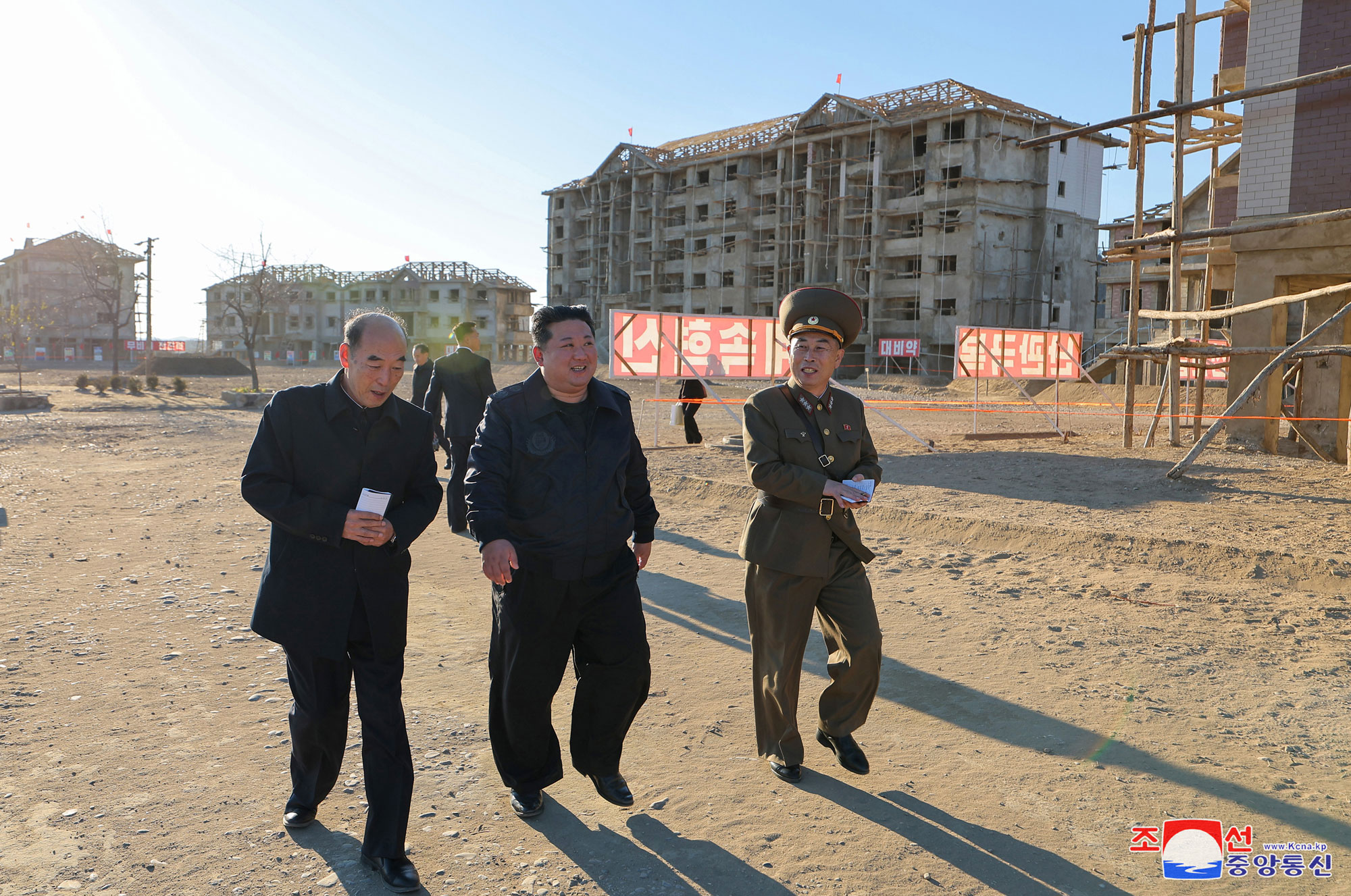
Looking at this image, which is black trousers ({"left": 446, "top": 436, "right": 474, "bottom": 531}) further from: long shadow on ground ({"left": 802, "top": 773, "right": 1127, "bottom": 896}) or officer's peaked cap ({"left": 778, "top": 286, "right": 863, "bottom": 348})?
long shadow on ground ({"left": 802, "top": 773, "right": 1127, "bottom": 896})

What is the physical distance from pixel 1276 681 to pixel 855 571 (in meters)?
2.68

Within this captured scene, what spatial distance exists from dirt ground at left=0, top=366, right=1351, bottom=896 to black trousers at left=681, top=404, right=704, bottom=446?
7323 millimetres

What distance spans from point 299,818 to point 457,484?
453 cm

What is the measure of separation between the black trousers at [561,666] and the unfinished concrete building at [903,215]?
4692 centimetres

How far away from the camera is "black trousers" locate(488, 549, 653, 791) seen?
3166mm

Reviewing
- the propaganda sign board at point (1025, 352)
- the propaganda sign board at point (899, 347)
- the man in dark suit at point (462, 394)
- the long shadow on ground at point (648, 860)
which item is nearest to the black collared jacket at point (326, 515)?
the long shadow on ground at point (648, 860)

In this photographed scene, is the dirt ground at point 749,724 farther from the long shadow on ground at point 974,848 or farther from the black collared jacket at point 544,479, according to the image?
the black collared jacket at point 544,479

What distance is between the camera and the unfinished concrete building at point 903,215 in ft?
158

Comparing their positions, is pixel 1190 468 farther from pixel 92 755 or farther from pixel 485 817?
pixel 92 755

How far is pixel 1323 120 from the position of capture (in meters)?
13.1

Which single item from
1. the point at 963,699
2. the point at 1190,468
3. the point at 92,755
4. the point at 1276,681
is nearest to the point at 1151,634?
the point at 1276,681

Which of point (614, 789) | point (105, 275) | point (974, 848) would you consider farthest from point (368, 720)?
point (105, 275)

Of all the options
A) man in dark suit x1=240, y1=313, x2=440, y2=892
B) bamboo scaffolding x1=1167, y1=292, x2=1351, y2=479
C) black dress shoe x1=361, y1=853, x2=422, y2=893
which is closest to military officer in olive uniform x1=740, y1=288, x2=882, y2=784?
man in dark suit x1=240, y1=313, x2=440, y2=892

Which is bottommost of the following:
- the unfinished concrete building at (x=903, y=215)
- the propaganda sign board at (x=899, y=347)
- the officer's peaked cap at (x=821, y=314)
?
the officer's peaked cap at (x=821, y=314)
